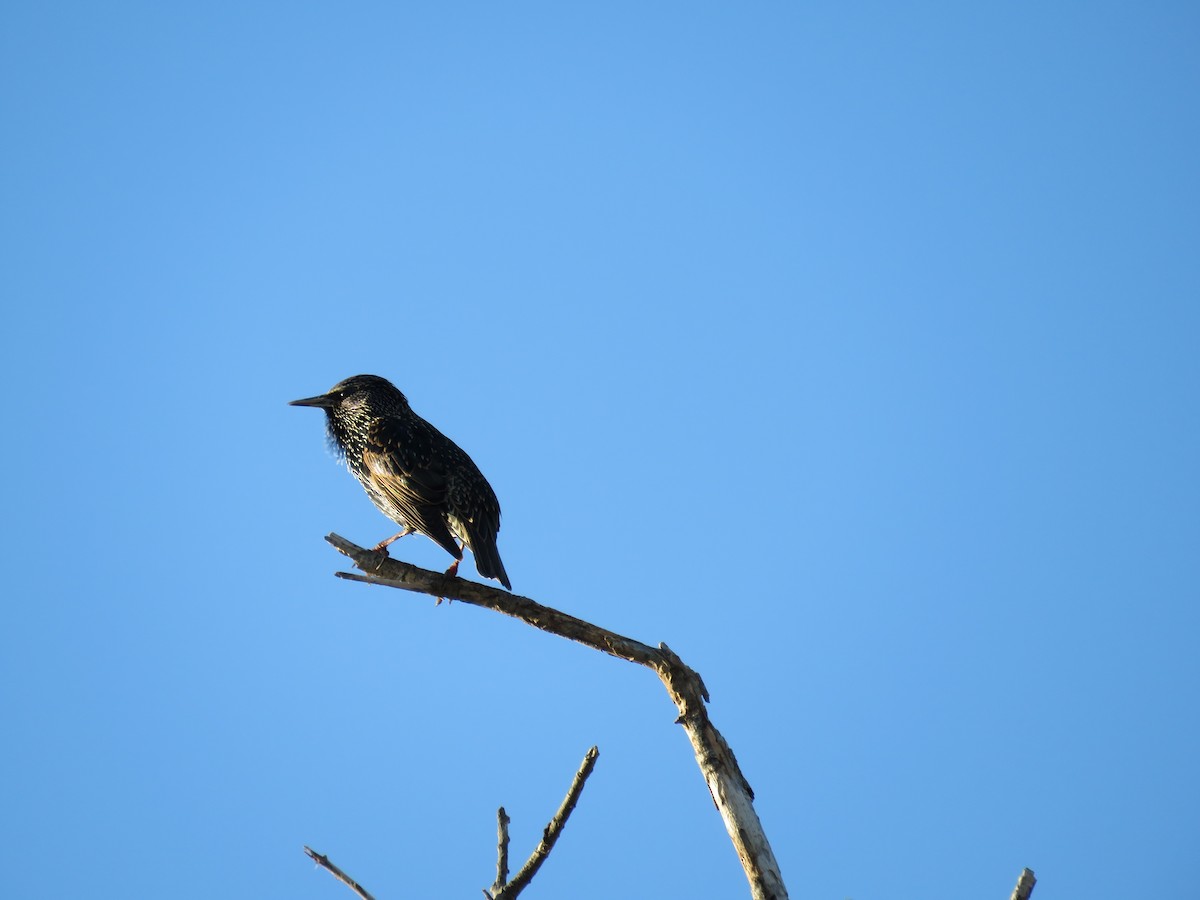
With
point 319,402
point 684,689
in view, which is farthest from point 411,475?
point 684,689

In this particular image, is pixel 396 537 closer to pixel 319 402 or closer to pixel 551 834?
pixel 319 402

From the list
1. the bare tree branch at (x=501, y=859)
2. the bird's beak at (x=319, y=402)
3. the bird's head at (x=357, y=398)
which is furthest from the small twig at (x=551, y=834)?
the bird's beak at (x=319, y=402)

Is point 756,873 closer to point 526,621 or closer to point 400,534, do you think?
point 526,621

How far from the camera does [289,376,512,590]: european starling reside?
7457 millimetres

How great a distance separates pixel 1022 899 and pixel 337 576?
328 cm

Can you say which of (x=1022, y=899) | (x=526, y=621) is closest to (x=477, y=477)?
(x=526, y=621)

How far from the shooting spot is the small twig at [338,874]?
412 cm

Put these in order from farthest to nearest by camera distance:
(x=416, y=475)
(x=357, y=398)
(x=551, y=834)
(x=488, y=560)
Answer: (x=357, y=398) → (x=416, y=475) → (x=488, y=560) → (x=551, y=834)

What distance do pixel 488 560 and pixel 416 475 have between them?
4.00 feet

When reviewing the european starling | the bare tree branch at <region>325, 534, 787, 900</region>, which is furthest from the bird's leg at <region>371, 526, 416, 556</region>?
the bare tree branch at <region>325, 534, 787, 900</region>

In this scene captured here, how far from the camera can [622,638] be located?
4945 millimetres

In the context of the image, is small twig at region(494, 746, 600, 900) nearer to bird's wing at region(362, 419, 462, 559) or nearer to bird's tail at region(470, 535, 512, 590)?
bird's tail at region(470, 535, 512, 590)

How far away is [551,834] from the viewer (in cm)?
441

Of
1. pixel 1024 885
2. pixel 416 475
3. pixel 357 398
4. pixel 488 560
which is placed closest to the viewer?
pixel 1024 885
